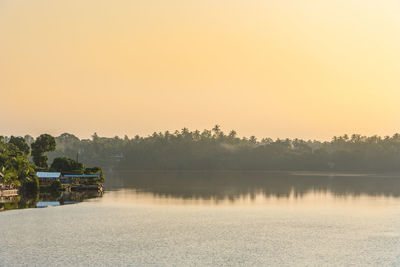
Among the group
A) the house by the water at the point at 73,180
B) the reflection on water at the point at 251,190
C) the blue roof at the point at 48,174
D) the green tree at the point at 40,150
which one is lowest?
the reflection on water at the point at 251,190

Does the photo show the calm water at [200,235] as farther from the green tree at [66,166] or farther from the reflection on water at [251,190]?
the green tree at [66,166]

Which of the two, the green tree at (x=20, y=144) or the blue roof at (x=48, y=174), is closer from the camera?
the blue roof at (x=48, y=174)

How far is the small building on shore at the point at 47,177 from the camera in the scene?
114m

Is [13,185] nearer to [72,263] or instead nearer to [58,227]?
[58,227]

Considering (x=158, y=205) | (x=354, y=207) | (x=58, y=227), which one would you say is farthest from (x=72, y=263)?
(x=354, y=207)

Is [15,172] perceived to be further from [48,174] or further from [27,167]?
[48,174]

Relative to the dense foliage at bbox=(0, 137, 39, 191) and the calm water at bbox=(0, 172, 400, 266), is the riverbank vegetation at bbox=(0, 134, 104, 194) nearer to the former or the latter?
the dense foliage at bbox=(0, 137, 39, 191)

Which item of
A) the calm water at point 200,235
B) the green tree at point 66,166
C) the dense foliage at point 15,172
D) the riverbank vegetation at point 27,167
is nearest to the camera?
the calm water at point 200,235

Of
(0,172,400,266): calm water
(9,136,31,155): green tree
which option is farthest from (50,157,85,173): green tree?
(0,172,400,266): calm water

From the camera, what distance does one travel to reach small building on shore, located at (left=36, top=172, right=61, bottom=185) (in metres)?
114

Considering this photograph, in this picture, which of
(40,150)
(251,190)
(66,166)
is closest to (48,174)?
(66,166)

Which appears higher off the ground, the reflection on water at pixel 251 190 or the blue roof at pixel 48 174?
the blue roof at pixel 48 174

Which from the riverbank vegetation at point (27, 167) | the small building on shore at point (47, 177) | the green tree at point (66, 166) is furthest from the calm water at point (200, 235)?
the green tree at point (66, 166)

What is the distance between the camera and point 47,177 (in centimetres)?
11462
